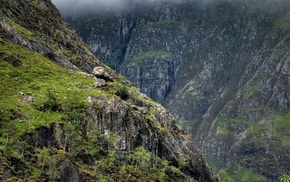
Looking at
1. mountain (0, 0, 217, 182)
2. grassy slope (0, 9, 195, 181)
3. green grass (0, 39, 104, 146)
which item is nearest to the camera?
grassy slope (0, 9, 195, 181)

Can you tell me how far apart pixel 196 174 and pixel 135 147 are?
51843 mm

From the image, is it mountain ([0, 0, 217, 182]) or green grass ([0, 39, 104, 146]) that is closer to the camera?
mountain ([0, 0, 217, 182])

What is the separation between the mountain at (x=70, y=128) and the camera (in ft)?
363

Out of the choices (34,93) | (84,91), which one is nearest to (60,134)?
(34,93)

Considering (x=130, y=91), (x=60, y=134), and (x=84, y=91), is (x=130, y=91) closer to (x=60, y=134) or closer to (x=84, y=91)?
(x=84, y=91)

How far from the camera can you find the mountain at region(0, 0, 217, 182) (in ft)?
363

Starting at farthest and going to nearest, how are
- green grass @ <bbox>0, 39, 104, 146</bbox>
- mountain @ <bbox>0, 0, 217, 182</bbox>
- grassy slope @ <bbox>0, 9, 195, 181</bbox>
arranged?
1. green grass @ <bbox>0, 39, 104, 146</bbox>
2. mountain @ <bbox>0, 0, 217, 182</bbox>
3. grassy slope @ <bbox>0, 9, 195, 181</bbox>

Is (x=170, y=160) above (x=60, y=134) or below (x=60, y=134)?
below

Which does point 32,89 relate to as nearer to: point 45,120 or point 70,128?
point 45,120

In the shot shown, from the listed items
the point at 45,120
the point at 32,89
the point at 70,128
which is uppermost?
the point at 32,89

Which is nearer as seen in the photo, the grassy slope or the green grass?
the grassy slope

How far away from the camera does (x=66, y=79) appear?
531 ft

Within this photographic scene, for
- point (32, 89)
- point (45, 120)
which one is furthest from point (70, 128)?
point (32, 89)

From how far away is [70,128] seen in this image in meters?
125
